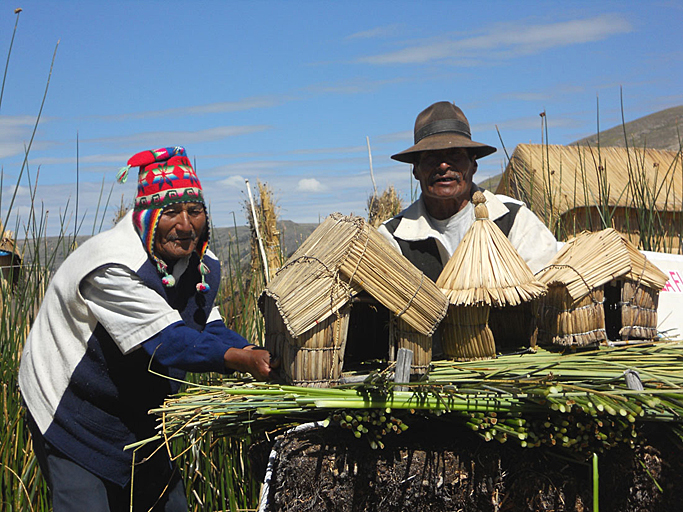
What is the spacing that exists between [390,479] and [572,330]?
1.00 metres

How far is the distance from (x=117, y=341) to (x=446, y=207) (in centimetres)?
163

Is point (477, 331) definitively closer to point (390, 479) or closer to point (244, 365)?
point (390, 479)

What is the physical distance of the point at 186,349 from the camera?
2.25m

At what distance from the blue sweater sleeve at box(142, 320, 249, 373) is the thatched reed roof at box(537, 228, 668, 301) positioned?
1.37m

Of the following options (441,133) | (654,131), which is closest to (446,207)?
(441,133)

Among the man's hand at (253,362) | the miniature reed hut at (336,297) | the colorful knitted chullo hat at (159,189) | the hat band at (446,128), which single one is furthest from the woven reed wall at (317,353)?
the hat band at (446,128)

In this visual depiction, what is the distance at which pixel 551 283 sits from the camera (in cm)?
259

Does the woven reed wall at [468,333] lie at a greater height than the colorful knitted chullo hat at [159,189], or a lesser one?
lesser

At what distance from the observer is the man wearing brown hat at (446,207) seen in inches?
116

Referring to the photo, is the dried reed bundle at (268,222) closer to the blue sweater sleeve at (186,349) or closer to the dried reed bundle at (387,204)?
the dried reed bundle at (387,204)

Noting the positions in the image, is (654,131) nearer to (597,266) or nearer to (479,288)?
(597,266)

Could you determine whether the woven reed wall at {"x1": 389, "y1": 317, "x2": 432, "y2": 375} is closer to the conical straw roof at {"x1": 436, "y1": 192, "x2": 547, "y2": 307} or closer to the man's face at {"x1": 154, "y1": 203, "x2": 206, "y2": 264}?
the conical straw roof at {"x1": 436, "y1": 192, "x2": 547, "y2": 307}

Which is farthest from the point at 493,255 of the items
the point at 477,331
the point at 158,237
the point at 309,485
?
the point at 158,237

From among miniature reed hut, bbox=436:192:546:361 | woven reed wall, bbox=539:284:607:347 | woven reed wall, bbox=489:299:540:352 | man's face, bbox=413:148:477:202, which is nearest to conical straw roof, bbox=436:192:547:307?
miniature reed hut, bbox=436:192:546:361
